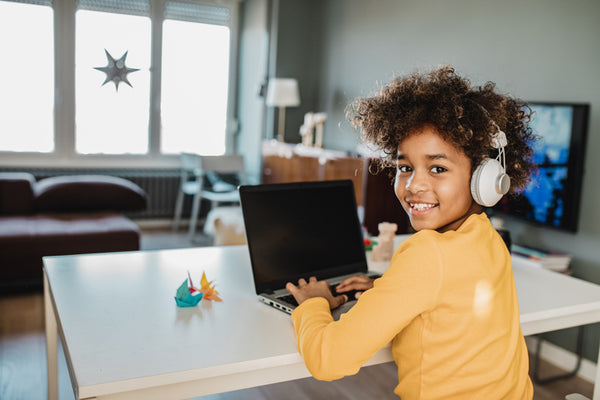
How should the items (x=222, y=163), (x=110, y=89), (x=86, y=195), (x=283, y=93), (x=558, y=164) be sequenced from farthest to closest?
1. (x=110, y=89)
2. (x=222, y=163)
3. (x=283, y=93)
4. (x=86, y=195)
5. (x=558, y=164)

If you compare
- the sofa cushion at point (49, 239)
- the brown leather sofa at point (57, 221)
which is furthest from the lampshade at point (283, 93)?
the sofa cushion at point (49, 239)

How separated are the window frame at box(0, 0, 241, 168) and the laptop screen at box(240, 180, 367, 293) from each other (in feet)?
14.1

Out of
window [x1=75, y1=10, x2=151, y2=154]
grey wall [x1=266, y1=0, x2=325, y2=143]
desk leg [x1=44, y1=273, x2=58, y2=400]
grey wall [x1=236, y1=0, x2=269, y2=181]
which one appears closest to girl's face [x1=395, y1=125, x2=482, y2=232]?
desk leg [x1=44, y1=273, x2=58, y2=400]

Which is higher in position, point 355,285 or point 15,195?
point 355,285

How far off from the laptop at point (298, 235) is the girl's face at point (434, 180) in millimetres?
424

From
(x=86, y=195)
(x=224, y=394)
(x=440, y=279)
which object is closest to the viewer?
(x=440, y=279)

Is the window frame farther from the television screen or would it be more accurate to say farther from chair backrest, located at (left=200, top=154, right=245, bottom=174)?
the television screen

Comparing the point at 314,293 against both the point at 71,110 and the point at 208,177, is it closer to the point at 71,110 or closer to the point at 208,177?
the point at 208,177

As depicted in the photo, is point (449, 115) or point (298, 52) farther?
point (298, 52)

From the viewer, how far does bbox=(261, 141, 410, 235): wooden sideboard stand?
12.3 feet

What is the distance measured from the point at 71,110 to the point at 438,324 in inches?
202

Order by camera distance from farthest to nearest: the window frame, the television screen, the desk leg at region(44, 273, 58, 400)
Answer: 1. the window frame
2. the television screen
3. the desk leg at region(44, 273, 58, 400)

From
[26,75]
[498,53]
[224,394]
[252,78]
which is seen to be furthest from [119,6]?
[224,394]

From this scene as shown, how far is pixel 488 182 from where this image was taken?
1087 millimetres
